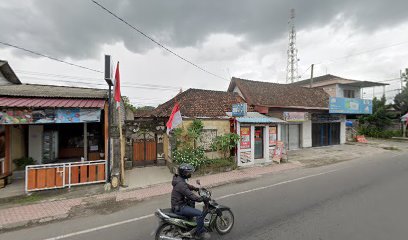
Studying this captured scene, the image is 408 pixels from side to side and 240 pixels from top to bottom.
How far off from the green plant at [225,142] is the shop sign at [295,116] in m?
6.41

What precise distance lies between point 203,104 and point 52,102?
7638mm

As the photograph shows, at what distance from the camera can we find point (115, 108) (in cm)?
934

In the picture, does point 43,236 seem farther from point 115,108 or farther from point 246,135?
point 246,135

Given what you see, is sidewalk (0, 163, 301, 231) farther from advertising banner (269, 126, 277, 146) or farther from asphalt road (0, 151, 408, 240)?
advertising banner (269, 126, 277, 146)

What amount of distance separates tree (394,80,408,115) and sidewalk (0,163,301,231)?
2847 cm

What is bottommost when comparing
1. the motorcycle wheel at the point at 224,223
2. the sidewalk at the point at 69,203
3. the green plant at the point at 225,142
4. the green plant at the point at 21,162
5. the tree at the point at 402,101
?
the sidewalk at the point at 69,203

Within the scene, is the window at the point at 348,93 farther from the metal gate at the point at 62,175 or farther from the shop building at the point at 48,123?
the metal gate at the point at 62,175

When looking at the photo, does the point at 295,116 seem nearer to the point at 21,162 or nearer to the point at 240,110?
the point at 240,110

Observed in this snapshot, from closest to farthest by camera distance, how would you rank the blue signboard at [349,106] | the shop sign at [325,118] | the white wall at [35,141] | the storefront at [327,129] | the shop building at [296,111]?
the white wall at [35,141] < the shop building at [296,111] < the blue signboard at [349,106] < the shop sign at [325,118] < the storefront at [327,129]

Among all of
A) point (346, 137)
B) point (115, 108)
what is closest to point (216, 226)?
point (115, 108)

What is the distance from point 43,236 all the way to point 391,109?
3713 cm

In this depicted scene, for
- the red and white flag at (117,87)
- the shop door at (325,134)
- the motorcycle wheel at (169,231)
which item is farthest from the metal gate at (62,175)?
the shop door at (325,134)

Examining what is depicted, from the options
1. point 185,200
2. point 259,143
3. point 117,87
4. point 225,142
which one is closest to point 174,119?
point 117,87

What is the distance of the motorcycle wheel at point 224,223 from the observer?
177 inches
